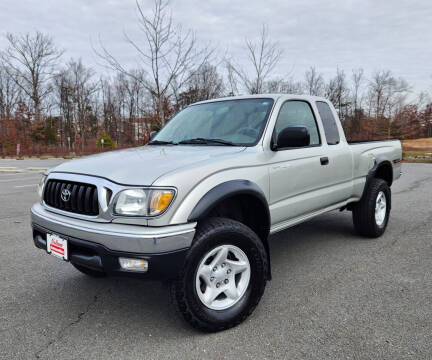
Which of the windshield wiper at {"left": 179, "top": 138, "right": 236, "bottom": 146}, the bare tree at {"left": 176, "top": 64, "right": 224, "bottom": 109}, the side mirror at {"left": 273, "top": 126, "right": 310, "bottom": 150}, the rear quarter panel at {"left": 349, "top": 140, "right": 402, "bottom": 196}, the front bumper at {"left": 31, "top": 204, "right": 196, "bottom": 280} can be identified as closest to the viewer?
the front bumper at {"left": 31, "top": 204, "right": 196, "bottom": 280}

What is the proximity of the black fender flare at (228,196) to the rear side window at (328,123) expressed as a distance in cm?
151

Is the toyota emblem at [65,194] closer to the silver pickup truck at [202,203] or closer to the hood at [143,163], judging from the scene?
the silver pickup truck at [202,203]

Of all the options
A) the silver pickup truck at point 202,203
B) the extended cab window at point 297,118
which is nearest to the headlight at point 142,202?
the silver pickup truck at point 202,203

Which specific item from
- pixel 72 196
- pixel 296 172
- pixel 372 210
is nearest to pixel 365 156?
pixel 372 210

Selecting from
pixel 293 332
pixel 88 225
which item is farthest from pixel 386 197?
pixel 88 225

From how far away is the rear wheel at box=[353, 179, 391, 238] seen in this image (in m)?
4.49

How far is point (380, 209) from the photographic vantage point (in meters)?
4.85

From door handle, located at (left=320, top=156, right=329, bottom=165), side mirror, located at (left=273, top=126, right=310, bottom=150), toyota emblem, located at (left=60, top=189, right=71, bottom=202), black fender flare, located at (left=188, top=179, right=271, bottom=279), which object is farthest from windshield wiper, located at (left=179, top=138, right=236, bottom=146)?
toyota emblem, located at (left=60, top=189, right=71, bottom=202)

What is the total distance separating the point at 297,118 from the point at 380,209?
2137mm

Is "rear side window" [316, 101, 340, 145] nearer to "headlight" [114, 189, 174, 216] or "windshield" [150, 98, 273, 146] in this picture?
"windshield" [150, 98, 273, 146]

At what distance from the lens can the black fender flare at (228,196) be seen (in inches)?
91.1

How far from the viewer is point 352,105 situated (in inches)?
1719

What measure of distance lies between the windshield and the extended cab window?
17cm

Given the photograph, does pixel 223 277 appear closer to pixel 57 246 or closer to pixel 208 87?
pixel 57 246
